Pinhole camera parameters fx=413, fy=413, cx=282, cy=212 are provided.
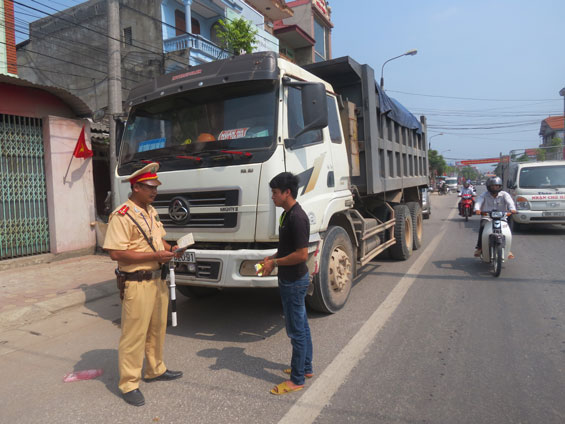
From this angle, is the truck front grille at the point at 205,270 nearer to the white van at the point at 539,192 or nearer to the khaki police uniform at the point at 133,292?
the khaki police uniform at the point at 133,292

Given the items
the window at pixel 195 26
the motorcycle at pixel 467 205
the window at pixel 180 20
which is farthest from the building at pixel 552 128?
the window at pixel 180 20

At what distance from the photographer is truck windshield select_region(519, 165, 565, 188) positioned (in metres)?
10.9

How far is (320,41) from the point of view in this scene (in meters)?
29.7

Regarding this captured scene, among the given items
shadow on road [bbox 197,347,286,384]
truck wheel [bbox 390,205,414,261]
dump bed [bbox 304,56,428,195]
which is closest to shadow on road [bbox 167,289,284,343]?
shadow on road [bbox 197,347,286,384]

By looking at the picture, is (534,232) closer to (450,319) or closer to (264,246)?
(450,319)

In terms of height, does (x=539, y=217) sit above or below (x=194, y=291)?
above

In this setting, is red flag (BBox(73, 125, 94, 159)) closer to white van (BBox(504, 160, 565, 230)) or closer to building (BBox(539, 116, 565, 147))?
white van (BBox(504, 160, 565, 230))

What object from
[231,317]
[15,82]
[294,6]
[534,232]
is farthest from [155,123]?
[294,6]

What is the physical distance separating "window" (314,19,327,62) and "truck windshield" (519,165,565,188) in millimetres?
19882

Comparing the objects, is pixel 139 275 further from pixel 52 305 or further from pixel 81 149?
pixel 81 149

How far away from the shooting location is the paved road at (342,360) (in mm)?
2754

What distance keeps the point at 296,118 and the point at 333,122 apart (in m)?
1.00

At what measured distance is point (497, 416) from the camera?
2604 mm

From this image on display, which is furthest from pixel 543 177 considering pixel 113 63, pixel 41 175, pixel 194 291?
pixel 41 175
